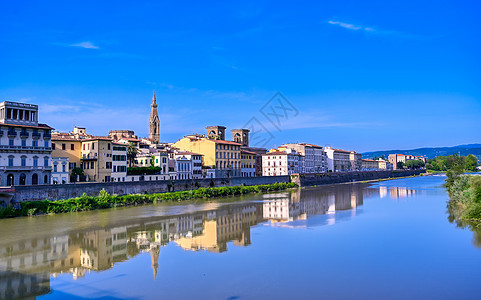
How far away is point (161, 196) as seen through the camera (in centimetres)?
4550

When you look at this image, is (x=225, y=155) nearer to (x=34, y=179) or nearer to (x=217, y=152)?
(x=217, y=152)

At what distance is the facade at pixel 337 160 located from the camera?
118m

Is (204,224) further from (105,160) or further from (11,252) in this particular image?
(105,160)

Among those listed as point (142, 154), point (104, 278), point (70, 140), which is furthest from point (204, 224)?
point (142, 154)

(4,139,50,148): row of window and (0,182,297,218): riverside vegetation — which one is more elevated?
(4,139,50,148): row of window

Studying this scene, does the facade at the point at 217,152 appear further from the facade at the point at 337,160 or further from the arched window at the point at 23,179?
the facade at the point at 337,160

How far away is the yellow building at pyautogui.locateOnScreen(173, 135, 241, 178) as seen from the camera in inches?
2653

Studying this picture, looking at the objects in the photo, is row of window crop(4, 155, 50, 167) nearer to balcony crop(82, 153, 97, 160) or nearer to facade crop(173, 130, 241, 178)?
balcony crop(82, 153, 97, 160)

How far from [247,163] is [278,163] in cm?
951

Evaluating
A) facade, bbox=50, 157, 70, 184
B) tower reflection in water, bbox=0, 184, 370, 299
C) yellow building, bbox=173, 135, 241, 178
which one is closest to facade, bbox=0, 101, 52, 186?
facade, bbox=50, 157, 70, 184

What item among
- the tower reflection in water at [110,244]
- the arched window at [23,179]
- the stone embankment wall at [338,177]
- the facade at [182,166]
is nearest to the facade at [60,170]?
the arched window at [23,179]

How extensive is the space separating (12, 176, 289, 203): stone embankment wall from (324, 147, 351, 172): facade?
5997 cm

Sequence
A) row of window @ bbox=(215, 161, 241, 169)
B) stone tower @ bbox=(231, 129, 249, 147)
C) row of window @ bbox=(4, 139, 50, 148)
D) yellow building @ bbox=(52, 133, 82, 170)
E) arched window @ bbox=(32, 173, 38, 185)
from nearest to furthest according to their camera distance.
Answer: row of window @ bbox=(4, 139, 50, 148)
arched window @ bbox=(32, 173, 38, 185)
yellow building @ bbox=(52, 133, 82, 170)
row of window @ bbox=(215, 161, 241, 169)
stone tower @ bbox=(231, 129, 249, 147)

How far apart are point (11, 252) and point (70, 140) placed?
27.2 meters
